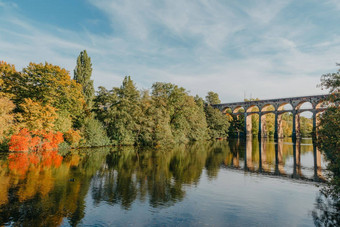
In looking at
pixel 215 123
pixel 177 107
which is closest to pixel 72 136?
pixel 177 107

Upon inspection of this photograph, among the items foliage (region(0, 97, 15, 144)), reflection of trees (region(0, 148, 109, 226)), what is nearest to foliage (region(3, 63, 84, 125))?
foliage (region(0, 97, 15, 144))

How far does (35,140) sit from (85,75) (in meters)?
20.0

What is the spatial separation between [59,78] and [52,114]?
5.64m

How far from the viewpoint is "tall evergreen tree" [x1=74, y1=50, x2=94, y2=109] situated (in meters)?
45.1

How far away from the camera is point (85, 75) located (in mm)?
45938

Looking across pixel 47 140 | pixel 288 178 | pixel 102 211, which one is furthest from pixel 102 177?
pixel 47 140

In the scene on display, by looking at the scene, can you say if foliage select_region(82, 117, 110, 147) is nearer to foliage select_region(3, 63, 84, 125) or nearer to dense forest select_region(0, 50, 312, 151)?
dense forest select_region(0, 50, 312, 151)

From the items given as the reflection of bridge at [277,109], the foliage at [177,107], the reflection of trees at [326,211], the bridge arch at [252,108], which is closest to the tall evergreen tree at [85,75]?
the foliage at [177,107]

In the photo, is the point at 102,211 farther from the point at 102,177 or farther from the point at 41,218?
the point at 102,177

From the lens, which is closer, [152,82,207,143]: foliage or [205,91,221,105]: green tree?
[152,82,207,143]: foliage

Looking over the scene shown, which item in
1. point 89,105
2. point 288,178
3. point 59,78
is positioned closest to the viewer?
point 288,178

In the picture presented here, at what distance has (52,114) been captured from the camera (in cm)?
3156

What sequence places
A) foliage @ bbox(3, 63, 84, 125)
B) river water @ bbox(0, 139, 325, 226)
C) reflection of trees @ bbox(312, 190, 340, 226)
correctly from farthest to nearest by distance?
foliage @ bbox(3, 63, 84, 125), reflection of trees @ bbox(312, 190, 340, 226), river water @ bbox(0, 139, 325, 226)

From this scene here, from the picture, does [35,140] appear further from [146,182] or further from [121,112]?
[146,182]
